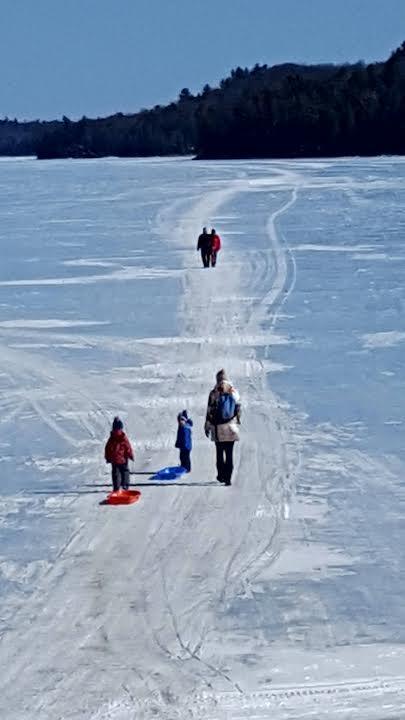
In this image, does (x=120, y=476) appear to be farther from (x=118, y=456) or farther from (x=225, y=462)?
(x=225, y=462)

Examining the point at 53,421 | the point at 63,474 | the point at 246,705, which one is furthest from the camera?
the point at 53,421

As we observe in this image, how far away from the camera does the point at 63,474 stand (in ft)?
31.9

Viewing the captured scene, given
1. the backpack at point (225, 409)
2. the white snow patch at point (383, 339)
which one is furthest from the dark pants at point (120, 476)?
the white snow patch at point (383, 339)

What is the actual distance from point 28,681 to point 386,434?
5.36 meters

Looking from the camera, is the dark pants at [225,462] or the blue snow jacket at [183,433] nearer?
the dark pants at [225,462]

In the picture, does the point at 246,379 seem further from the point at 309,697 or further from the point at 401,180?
the point at 401,180

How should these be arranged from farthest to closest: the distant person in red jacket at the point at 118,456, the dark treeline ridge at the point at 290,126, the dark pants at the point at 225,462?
the dark treeline ridge at the point at 290,126 < the dark pants at the point at 225,462 < the distant person in red jacket at the point at 118,456

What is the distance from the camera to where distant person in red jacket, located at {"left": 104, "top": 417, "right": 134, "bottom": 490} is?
8906 mm

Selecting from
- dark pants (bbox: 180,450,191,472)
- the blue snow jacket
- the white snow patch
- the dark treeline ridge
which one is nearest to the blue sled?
dark pants (bbox: 180,450,191,472)

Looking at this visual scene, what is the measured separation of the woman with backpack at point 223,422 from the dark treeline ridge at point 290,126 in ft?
284

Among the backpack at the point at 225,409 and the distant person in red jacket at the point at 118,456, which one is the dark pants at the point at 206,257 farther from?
the distant person in red jacket at the point at 118,456

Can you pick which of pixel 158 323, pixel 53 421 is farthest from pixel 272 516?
pixel 158 323

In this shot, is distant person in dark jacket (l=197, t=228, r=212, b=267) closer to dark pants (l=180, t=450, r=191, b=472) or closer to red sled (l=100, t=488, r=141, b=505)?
dark pants (l=180, t=450, r=191, b=472)

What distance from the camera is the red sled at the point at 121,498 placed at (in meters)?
8.80
